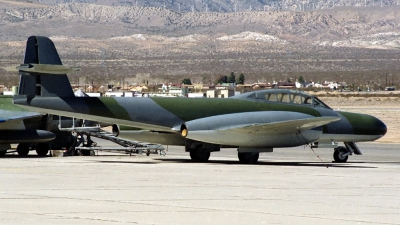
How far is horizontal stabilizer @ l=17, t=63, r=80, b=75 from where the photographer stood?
2636 centimetres

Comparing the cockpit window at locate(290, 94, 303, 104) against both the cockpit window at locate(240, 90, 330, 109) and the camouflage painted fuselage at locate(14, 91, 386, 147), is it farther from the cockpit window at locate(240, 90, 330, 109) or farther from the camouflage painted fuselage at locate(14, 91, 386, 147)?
the camouflage painted fuselage at locate(14, 91, 386, 147)

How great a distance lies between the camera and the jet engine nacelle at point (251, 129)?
1065 inches

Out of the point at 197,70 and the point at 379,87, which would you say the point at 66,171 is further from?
the point at 197,70

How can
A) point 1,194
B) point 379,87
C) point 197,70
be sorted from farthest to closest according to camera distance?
point 197,70 → point 379,87 → point 1,194

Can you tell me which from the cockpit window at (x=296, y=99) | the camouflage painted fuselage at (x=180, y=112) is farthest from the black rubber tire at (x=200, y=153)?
the cockpit window at (x=296, y=99)

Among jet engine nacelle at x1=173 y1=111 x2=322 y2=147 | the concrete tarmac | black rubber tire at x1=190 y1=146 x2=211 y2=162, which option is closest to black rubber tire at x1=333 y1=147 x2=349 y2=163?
jet engine nacelle at x1=173 y1=111 x2=322 y2=147

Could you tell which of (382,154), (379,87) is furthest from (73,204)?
(379,87)

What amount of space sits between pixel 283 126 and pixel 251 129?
40.7 inches

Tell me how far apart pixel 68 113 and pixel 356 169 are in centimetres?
874

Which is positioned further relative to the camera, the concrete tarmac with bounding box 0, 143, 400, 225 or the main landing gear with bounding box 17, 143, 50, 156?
the main landing gear with bounding box 17, 143, 50, 156

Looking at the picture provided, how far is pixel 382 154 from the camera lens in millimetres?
35500

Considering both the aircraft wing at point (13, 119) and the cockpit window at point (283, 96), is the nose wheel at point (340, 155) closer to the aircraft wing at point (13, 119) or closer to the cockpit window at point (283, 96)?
the cockpit window at point (283, 96)

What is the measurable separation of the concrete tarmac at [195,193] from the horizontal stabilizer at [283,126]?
120 centimetres

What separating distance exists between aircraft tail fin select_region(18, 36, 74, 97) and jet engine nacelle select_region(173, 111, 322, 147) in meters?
3.84
